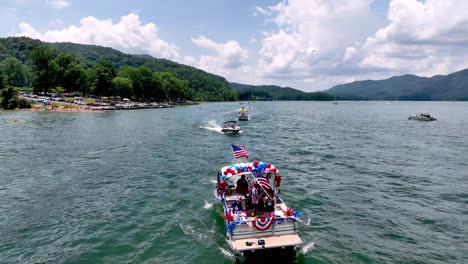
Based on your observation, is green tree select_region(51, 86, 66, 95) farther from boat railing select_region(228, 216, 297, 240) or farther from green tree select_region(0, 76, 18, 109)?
boat railing select_region(228, 216, 297, 240)

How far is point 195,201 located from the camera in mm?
27953

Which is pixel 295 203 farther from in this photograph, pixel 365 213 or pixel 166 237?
pixel 166 237

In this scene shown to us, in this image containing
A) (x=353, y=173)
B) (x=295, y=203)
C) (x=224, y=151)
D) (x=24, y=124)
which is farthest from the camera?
(x=24, y=124)

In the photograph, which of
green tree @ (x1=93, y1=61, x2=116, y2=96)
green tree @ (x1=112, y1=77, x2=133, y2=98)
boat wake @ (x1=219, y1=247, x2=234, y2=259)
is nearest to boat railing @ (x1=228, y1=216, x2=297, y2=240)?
boat wake @ (x1=219, y1=247, x2=234, y2=259)

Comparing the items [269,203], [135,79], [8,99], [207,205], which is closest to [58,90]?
[8,99]

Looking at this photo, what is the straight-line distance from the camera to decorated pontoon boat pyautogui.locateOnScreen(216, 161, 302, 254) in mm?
17156

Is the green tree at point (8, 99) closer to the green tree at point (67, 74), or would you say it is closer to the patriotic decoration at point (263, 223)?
the green tree at point (67, 74)

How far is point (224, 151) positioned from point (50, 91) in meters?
143

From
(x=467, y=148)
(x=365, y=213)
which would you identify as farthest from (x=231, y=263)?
(x=467, y=148)

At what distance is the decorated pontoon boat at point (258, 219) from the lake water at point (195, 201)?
77.5 inches

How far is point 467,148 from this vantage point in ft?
187

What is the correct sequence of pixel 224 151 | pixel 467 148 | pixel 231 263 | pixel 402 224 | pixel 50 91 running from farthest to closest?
pixel 50 91
pixel 467 148
pixel 224 151
pixel 402 224
pixel 231 263

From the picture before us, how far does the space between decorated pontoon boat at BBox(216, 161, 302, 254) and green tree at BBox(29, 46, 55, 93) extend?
15336 centimetres

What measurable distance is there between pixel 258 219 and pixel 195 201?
11.3 metres
